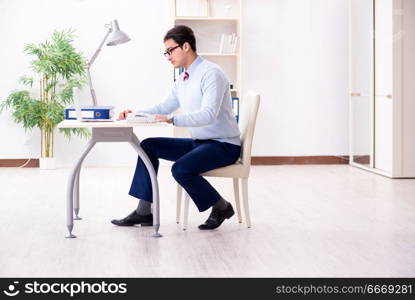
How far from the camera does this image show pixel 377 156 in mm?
7691

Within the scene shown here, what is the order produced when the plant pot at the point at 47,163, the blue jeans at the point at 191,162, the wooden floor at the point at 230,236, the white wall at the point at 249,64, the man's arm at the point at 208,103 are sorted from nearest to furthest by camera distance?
the wooden floor at the point at 230,236, the man's arm at the point at 208,103, the blue jeans at the point at 191,162, the plant pot at the point at 47,163, the white wall at the point at 249,64

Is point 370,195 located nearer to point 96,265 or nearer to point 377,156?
point 377,156

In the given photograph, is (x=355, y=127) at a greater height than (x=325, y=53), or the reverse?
(x=325, y=53)

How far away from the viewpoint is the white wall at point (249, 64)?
8.34 m

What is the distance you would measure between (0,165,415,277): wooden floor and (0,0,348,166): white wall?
5.46 ft

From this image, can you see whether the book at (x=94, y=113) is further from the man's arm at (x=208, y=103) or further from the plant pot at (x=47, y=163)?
the plant pot at (x=47, y=163)

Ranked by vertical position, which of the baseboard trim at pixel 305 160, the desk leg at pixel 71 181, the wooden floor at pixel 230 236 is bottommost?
the wooden floor at pixel 230 236

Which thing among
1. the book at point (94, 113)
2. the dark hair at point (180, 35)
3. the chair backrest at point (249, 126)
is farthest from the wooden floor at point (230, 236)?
the dark hair at point (180, 35)

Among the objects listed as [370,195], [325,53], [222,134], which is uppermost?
[325,53]

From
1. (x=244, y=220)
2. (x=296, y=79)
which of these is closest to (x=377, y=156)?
(x=296, y=79)

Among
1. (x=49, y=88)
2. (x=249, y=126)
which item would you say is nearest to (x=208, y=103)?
(x=249, y=126)

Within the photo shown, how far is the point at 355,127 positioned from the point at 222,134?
3881mm

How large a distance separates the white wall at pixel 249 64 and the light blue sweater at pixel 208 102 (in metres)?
3.68

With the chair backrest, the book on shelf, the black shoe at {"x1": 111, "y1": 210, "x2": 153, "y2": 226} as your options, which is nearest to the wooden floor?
the black shoe at {"x1": 111, "y1": 210, "x2": 153, "y2": 226}
